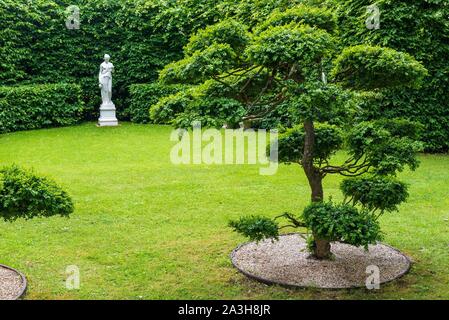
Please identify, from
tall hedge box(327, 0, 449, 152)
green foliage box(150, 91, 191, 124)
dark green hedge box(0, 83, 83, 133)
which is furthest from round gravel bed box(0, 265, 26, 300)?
dark green hedge box(0, 83, 83, 133)

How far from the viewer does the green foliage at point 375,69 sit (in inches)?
201

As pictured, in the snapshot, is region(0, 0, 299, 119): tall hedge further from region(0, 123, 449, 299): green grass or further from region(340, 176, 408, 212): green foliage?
region(340, 176, 408, 212): green foliage

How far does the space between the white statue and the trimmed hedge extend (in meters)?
0.77

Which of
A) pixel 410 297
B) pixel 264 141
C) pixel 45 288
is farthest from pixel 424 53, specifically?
pixel 45 288

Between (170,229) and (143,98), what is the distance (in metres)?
10.1

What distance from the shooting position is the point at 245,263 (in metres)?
6.00

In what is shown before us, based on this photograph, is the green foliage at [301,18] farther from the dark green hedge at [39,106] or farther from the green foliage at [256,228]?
the dark green hedge at [39,106]

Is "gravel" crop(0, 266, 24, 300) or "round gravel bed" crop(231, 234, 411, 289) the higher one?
"round gravel bed" crop(231, 234, 411, 289)

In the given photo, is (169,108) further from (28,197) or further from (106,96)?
(106,96)

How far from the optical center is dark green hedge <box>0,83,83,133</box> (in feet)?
49.7

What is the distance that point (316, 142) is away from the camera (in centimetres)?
600

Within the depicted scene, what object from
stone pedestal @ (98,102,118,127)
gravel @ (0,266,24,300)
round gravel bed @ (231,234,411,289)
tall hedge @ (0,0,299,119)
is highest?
tall hedge @ (0,0,299,119)

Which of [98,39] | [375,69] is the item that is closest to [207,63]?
[375,69]

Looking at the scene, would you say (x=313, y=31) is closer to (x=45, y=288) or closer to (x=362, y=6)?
(x=45, y=288)
